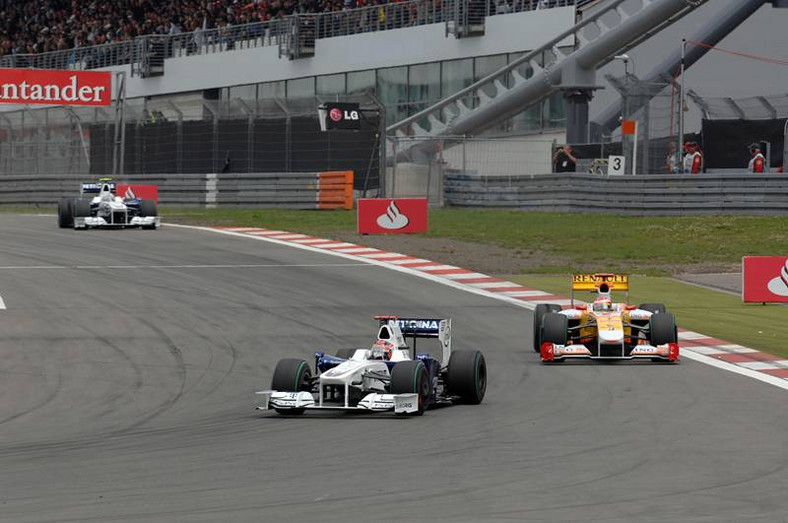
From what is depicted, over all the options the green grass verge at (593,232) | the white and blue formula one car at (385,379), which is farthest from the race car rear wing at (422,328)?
the green grass verge at (593,232)

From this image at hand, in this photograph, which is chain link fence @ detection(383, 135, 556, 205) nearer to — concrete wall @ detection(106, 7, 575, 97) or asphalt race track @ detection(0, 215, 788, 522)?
concrete wall @ detection(106, 7, 575, 97)

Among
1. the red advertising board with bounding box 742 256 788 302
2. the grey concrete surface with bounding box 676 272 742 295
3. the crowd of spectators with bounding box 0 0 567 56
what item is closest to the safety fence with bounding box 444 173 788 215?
the grey concrete surface with bounding box 676 272 742 295

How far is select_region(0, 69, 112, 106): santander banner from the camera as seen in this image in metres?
43.5

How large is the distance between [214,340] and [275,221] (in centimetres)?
1639

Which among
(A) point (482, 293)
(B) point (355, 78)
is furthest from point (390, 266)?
(B) point (355, 78)

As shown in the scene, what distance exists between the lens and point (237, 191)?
37.1 meters

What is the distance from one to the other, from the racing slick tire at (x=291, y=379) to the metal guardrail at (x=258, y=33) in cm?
3219

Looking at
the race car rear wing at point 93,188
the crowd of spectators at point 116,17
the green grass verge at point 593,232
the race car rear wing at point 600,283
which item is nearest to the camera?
the race car rear wing at point 600,283

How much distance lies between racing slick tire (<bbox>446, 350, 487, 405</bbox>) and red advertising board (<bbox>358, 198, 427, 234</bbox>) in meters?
17.1

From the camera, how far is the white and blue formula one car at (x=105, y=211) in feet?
100

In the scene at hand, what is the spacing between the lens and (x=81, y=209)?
1204 inches

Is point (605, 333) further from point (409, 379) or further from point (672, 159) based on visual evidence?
point (672, 159)

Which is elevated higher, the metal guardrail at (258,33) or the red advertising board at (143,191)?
the metal guardrail at (258,33)

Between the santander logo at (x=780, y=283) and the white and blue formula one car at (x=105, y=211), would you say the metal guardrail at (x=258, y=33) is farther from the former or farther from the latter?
the santander logo at (x=780, y=283)
